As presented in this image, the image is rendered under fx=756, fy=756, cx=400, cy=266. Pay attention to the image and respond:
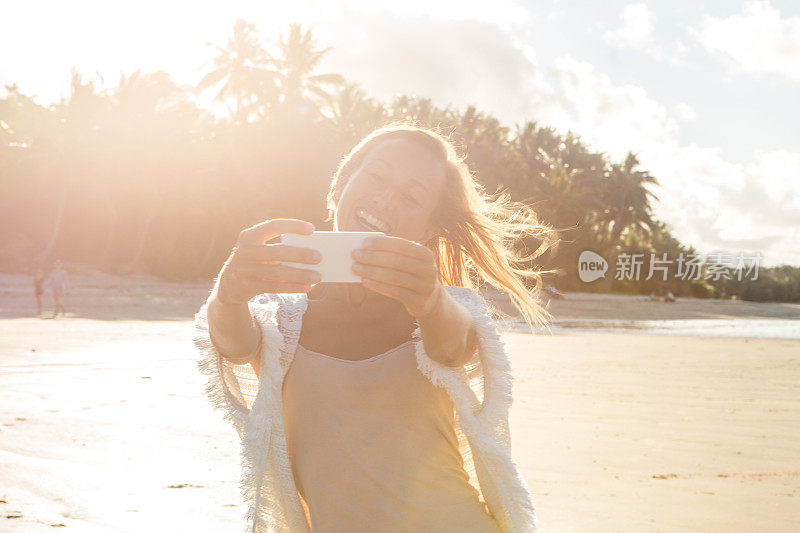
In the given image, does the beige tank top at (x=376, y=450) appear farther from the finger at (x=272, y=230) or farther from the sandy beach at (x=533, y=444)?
the sandy beach at (x=533, y=444)

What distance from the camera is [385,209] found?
212 cm

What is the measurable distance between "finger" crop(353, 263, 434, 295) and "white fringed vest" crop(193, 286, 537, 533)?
1.29ft

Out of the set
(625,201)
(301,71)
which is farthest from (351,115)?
(625,201)

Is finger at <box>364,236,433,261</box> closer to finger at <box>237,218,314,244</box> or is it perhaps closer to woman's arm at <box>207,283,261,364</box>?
finger at <box>237,218,314,244</box>

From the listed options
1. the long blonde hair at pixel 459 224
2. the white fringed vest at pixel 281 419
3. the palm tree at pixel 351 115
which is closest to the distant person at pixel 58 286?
the long blonde hair at pixel 459 224

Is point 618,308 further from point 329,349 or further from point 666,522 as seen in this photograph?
point 329,349

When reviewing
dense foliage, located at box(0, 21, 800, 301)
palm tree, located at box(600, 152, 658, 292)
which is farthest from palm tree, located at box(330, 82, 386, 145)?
palm tree, located at box(600, 152, 658, 292)

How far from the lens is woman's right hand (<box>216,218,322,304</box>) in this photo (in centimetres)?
164

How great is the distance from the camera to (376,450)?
196 cm

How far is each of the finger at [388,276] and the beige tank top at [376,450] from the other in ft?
1.47

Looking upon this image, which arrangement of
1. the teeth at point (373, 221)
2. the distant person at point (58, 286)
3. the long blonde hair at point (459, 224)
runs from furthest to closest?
the distant person at point (58, 286) → the long blonde hair at point (459, 224) → the teeth at point (373, 221)

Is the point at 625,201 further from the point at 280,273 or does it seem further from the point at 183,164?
the point at 280,273

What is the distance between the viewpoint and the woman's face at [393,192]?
2109 mm

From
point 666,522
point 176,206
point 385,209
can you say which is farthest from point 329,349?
point 176,206
